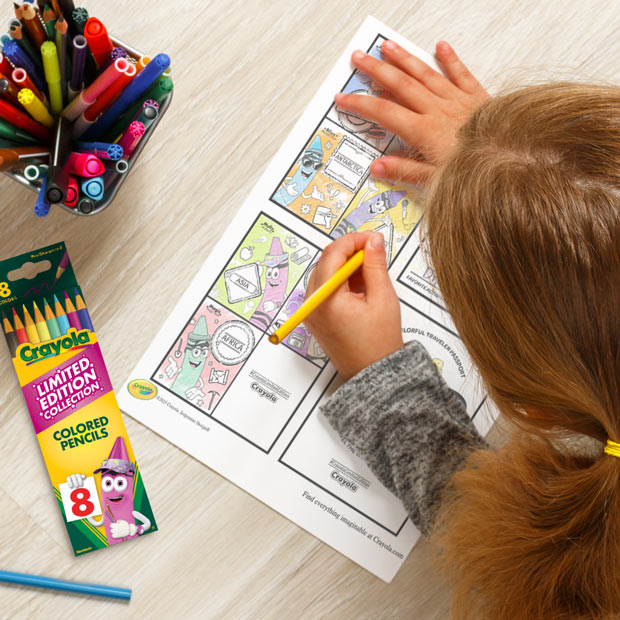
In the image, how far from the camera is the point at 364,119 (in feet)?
1.90

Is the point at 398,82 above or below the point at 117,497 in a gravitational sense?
above

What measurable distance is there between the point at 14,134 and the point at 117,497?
1.05 feet

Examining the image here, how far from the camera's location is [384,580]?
581 millimetres

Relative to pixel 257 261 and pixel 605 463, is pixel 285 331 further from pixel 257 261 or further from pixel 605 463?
pixel 605 463

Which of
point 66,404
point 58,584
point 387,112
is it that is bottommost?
point 58,584

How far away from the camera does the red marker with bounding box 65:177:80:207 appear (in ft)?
1.45

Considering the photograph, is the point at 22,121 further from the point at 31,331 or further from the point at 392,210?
the point at 392,210

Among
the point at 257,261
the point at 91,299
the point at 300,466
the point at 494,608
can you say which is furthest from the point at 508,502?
the point at 91,299

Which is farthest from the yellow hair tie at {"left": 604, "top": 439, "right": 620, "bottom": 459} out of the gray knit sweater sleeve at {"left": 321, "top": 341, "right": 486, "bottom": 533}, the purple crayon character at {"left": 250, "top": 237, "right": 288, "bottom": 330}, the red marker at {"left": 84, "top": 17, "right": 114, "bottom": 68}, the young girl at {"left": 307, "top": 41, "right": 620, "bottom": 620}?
the red marker at {"left": 84, "top": 17, "right": 114, "bottom": 68}

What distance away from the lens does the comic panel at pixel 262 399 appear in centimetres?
57

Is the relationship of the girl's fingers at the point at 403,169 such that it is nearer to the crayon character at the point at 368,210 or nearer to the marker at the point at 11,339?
the crayon character at the point at 368,210

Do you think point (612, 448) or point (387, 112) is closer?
point (612, 448)

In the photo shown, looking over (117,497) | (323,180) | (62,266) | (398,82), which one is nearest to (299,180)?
(323,180)

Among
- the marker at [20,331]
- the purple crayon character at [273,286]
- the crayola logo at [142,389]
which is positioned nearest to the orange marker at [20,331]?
the marker at [20,331]
